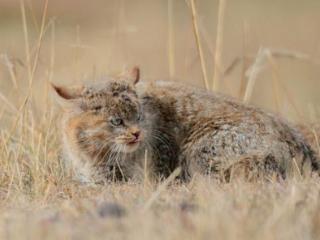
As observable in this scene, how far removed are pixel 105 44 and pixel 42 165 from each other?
8.34 metres

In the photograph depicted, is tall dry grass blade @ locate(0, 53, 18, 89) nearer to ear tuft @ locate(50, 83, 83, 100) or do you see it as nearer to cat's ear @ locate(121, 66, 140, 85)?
ear tuft @ locate(50, 83, 83, 100)

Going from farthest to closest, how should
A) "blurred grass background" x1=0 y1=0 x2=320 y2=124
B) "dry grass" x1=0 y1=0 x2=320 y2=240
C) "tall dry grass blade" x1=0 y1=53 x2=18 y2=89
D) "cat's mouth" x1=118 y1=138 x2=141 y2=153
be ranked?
"blurred grass background" x1=0 y1=0 x2=320 y2=124, "tall dry grass blade" x1=0 y1=53 x2=18 y2=89, "cat's mouth" x1=118 y1=138 x2=141 y2=153, "dry grass" x1=0 y1=0 x2=320 y2=240

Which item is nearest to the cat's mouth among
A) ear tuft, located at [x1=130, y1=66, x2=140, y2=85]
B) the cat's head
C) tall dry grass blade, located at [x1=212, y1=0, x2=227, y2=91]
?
the cat's head

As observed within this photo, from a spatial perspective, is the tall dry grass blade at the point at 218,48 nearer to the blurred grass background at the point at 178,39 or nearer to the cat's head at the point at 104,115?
the cat's head at the point at 104,115

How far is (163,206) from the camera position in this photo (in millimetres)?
6457

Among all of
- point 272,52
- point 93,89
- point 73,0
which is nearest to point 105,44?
point 272,52

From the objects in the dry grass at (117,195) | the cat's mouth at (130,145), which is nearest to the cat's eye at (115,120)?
the cat's mouth at (130,145)

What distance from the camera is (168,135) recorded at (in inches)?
352

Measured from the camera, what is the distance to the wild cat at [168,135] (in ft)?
28.2

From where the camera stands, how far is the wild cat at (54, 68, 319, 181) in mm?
8594

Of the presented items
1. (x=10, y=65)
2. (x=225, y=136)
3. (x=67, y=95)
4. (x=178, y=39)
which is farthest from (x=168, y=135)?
(x=178, y=39)

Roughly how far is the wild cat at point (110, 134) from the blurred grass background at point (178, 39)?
4.08 m

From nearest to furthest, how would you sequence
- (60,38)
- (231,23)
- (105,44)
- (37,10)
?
1. (105,44)
2. (60,38)
3. (231,23)
4. (37,10)

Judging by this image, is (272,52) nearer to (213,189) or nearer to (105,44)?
(213,189)
